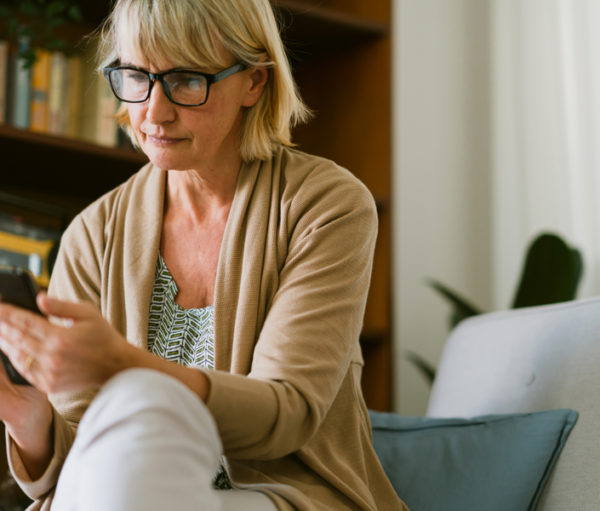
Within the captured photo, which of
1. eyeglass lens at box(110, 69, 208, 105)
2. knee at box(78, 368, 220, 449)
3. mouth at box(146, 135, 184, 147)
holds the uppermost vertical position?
eyeglass lens at box(110, 69, 208, 105)

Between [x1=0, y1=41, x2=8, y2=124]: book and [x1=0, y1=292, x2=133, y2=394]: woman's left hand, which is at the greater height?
[x1=0, y1=41, x2=8, y2=124]: book

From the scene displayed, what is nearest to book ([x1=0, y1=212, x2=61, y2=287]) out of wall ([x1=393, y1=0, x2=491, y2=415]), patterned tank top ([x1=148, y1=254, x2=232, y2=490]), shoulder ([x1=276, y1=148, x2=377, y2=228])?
patterned tank top ([x1=148, y1=254, x2=232, y2=490])

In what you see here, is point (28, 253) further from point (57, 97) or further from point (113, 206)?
point (113, 206)

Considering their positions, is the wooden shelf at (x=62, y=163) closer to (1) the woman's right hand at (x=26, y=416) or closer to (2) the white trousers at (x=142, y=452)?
(1) the woman's right hand at (x=26, y=416)

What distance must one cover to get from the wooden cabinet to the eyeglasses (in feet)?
2.89

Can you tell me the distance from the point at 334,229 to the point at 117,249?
325 mm

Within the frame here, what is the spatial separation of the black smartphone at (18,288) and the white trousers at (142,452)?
5.8 inches

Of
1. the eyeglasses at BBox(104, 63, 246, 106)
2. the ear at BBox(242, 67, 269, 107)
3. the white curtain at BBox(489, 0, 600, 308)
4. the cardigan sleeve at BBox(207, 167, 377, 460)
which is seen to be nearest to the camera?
the cardigan sleeve at BBox(207, 167, 377, 460)

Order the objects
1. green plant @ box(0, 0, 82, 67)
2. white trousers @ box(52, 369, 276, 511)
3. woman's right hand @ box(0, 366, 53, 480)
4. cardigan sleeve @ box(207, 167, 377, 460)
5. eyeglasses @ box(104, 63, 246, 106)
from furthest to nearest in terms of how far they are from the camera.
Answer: green plant @ box(0, 0, 82, 67) < eyeglasses @ box(104, 63, 246, 106) < woman's right hand @ box(0, 366, 53, 480) < cardigan sleeve @ box(207, 167, 377, 460) < white trousers @ box(52, 369, 276, 511)

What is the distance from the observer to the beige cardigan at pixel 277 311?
0.92m

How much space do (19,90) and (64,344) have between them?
132 cm

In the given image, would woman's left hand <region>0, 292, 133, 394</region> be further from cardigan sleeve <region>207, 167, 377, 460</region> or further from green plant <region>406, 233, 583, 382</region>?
green plant <region>406, 233, 583, 382</region>

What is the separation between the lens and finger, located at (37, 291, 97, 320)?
2.54 ft

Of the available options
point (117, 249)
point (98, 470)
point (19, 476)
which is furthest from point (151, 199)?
point (98, 470)
